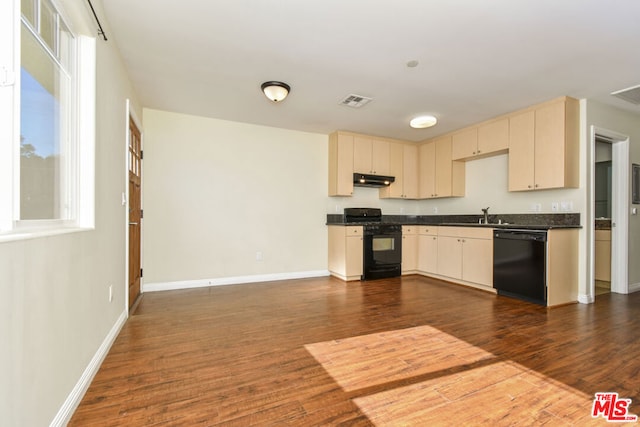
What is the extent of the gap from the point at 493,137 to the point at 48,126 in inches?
191

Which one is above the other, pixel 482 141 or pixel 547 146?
pixel 482 141

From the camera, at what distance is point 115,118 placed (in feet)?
8.25

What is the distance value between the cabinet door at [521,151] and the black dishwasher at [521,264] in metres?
0.72

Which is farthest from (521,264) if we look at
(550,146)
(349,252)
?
(349,252)

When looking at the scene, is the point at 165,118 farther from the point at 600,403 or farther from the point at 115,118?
the point at 600,403

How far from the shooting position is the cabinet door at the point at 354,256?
4680 millimetres

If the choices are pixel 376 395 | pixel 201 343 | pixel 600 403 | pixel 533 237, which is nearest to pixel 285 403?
pixel 376 395

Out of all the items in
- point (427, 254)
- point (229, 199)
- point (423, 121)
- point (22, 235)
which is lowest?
point (427, 254)

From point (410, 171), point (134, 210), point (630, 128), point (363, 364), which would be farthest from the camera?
point (410, 171)

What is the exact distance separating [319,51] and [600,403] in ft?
10.0

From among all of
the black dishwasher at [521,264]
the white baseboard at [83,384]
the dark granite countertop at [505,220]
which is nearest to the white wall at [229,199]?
the dark granite countertop at [505,220]

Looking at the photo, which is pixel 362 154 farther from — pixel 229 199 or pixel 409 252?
pixel 229 199

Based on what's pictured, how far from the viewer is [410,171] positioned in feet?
18.3

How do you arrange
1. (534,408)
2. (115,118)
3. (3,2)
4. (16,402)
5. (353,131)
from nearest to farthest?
(16,402) < (3,2) < (534,408) < (115,118) < (353,131)
